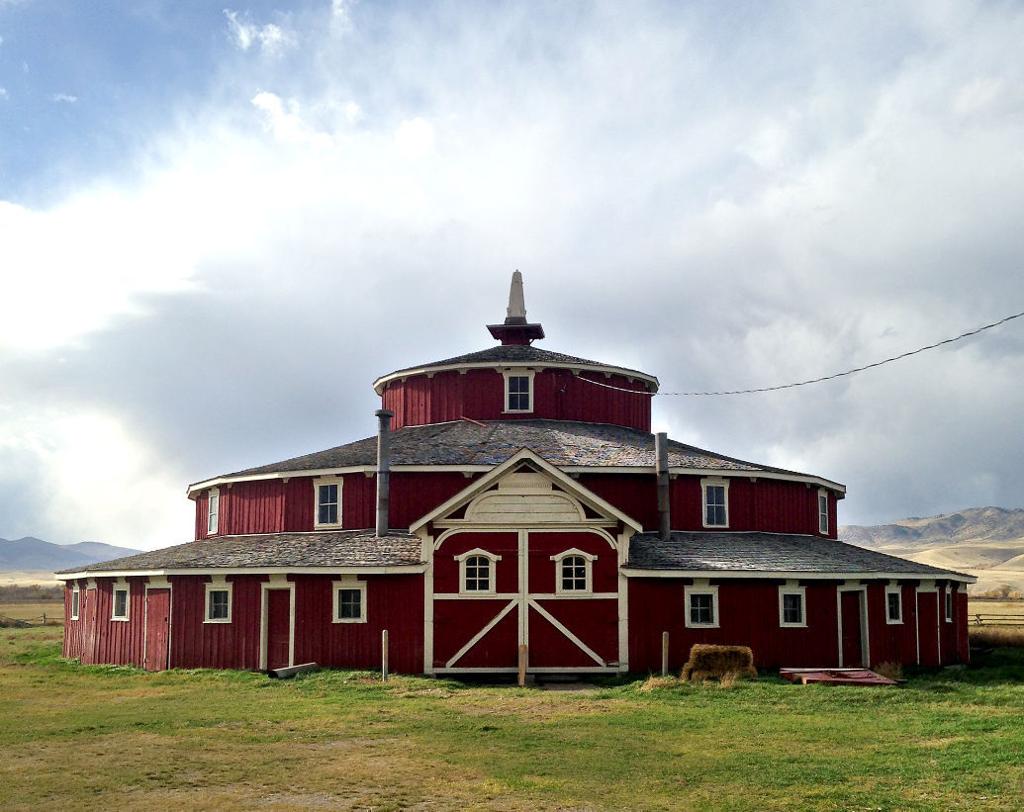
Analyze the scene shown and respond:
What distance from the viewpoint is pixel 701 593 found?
1241 inches

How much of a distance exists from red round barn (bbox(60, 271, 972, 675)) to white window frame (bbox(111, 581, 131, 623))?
0.21 ft

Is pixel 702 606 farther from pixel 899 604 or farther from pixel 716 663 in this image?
pixel 899 604

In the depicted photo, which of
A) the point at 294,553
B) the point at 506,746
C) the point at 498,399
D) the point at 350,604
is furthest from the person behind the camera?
the point at 498,399

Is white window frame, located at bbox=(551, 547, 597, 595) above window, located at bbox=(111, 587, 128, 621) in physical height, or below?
above

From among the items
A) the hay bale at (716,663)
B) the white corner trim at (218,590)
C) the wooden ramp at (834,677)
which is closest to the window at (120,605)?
the white corner trim at (218,590)

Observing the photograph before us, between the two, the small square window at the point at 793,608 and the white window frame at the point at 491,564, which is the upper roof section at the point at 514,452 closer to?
the white window frame at the point at 491,564

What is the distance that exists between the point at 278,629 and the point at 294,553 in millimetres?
2320

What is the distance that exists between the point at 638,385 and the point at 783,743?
2519 centimetres

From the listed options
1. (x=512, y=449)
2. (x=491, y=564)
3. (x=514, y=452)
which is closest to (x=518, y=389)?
(x=512, y=449)

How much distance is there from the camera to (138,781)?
16406mm

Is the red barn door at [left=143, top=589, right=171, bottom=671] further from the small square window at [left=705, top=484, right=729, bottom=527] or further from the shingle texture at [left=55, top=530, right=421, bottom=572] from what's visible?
the small square window at [left=705, top=484, right=729, bottom=527]

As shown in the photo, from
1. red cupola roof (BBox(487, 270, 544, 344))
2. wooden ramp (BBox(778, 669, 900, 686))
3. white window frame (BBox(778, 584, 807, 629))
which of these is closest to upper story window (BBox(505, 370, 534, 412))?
red cupola roof (BBox(487, 270, 544, 344))

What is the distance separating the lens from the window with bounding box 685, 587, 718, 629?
3136 centimetres

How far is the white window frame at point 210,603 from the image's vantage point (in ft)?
106
